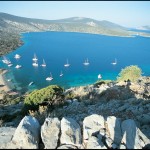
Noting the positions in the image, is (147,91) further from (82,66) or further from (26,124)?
(82,66)

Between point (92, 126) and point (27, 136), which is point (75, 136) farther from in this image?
point (27, 136)

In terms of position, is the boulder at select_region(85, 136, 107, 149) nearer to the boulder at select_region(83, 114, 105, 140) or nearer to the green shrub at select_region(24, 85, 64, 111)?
the boulder at select_region(83, 114, 105, 140)

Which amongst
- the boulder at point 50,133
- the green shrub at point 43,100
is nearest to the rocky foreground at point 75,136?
the boulder at point 50,133

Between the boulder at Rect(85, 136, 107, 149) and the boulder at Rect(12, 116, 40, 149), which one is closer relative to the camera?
the boulder at Rect(85, 136, 107, 149)

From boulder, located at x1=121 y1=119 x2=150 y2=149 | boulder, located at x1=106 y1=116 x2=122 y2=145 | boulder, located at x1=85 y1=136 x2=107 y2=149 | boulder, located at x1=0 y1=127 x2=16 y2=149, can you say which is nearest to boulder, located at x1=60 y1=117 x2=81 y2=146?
boulder, located at x1=85 y1=136 x2=107 y2=149

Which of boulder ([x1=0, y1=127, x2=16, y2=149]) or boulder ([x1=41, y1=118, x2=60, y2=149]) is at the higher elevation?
boulder ([x1=41, y1=118, x2=60, y2=149])

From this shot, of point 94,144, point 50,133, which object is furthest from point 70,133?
point 94,144

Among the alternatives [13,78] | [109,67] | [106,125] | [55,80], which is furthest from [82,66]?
[106,125]
